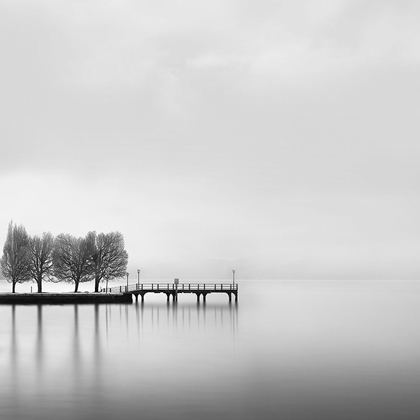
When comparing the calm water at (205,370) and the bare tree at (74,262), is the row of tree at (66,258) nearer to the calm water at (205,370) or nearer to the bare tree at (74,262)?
the bare tree at (74,262)

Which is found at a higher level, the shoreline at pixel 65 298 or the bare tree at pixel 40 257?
the bare tree at pixel 40 257

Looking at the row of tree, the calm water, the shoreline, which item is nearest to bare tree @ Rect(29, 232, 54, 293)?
the row of tree

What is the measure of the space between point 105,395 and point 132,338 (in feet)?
80.6

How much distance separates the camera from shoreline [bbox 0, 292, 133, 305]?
88.9 meters

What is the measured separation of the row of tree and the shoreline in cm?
658

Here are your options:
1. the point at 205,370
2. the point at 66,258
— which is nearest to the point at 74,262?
the point at 66,258

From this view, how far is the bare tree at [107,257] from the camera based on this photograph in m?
98.4

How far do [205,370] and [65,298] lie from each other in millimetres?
59801

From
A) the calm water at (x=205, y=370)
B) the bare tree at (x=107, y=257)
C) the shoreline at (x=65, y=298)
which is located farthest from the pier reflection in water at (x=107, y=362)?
the bare tree at (x=107, y=257)

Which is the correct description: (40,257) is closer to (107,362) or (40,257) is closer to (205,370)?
(107,362)

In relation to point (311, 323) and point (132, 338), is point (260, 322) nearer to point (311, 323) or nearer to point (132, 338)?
point (311, 323)

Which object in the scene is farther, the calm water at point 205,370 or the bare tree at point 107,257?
the bare tree at point 107,257

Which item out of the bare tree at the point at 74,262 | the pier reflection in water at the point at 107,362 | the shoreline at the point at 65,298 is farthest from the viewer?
the bare tree at the point at 74,262

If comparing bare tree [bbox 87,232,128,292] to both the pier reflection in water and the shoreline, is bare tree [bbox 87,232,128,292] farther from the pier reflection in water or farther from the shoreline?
the pier reflection in water
